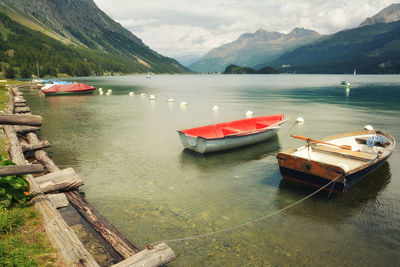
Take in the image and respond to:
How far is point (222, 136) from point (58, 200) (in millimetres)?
12462

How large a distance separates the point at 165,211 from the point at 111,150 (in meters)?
10.9

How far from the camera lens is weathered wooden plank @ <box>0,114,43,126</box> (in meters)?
6.46

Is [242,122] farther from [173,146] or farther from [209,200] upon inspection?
Answer: [209,200]

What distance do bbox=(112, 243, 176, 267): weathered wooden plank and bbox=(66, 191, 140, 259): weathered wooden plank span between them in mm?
1110

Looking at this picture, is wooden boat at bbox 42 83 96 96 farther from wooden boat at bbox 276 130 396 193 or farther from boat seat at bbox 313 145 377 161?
boat seat at bbox 313 145 377 161

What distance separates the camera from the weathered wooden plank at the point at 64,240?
19.6 feet

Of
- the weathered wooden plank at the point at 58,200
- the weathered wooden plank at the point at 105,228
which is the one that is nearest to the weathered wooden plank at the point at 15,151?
the weathered wooden plank at the point at 58,200

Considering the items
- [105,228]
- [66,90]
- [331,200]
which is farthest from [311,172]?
[66,90]

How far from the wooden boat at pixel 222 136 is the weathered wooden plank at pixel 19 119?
12.1 metres

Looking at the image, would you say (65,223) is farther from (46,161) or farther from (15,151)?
(46,161)

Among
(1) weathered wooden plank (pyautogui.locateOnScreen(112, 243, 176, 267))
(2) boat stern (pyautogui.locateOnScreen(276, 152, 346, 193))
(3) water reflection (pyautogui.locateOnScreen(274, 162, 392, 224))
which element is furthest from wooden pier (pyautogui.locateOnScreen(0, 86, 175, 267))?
(2) boat stern (pyautogui.locateOnScreen(276, 152, 346, 193))

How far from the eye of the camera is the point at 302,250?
8977 mm

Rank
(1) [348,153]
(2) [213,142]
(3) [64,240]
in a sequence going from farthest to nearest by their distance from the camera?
(2) [213,142]
(1) [348,153]
(3) [64,240]

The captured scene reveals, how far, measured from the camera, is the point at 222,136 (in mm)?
19766
